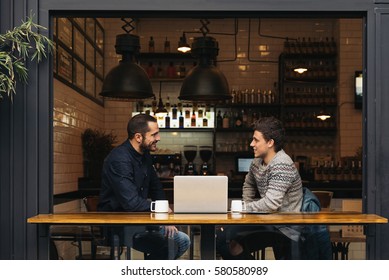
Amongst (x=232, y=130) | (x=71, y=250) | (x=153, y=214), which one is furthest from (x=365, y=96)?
(x=232, y=130)

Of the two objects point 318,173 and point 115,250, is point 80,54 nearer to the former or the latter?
point 318,173

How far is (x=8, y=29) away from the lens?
4.40 meters

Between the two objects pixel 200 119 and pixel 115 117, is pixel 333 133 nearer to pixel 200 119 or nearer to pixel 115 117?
pixel 200 119

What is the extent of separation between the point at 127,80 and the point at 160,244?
9.79ft

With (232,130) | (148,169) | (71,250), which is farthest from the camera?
(232,130)

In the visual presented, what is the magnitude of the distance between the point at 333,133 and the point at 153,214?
6489mm

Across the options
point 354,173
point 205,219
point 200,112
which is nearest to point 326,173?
point 354,173

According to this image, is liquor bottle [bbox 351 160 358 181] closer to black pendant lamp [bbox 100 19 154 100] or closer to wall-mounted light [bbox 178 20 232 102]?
wall-mounted light [bbox 178 20 232 102]

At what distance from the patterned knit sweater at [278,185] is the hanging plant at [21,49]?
168 cm

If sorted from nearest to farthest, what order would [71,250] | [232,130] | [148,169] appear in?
[71,250], [148,169], [232,130]

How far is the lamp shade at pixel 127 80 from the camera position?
6641 millimetres

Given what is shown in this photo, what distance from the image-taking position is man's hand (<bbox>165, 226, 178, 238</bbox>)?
3.82m

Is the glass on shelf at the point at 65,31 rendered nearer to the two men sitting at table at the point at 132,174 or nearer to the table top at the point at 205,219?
the two men sitting at table at the point at 132,174

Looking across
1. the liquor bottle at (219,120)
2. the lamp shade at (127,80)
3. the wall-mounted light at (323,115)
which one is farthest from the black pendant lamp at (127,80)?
A: the wall-mounted light at (323,115)
